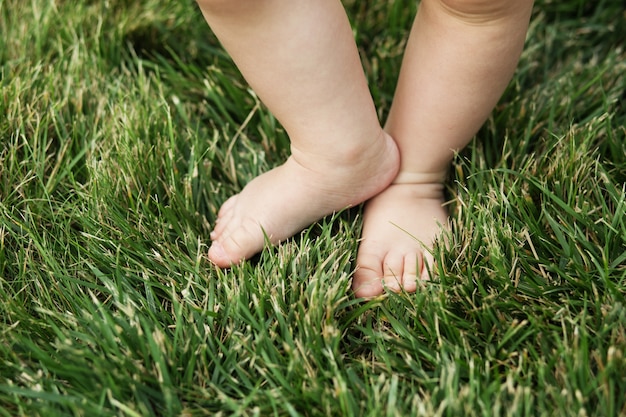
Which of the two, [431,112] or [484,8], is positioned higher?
[484,8]

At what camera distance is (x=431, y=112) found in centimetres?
119

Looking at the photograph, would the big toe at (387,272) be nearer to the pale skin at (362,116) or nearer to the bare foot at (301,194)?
the pale skin at (362,116)

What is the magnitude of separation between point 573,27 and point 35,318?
1.32 meters

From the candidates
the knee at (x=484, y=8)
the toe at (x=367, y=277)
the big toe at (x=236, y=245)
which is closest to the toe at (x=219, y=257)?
the big toe at (x=236, y=245)

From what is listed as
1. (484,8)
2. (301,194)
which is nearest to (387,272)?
(301,194)

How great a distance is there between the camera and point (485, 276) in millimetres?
1061

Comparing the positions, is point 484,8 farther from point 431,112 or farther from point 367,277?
point 367,277

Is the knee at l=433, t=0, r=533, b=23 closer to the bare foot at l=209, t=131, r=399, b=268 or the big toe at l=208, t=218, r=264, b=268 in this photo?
the bare foot at l=209, t=131, r=399, b=268

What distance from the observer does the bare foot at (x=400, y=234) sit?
3.74 feet

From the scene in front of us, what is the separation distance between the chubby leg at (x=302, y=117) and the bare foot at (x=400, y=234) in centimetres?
4

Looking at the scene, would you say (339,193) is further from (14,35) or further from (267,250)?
(14,35)

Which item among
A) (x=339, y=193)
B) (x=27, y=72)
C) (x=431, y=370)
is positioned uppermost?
(x=27, y=72)

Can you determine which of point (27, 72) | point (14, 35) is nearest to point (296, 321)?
point (27, 72)

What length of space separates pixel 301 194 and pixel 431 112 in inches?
10.1
